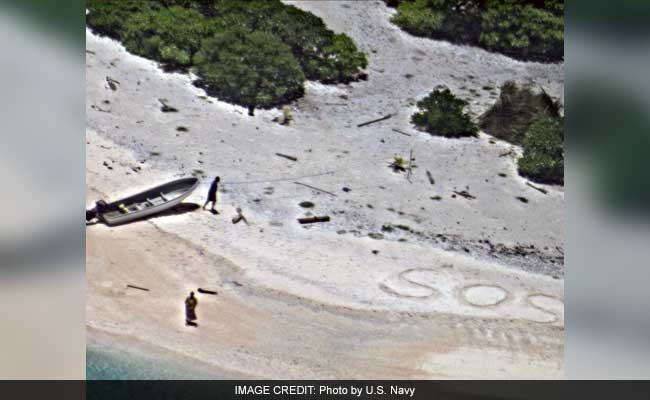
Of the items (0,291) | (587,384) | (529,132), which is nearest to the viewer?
(0,291)

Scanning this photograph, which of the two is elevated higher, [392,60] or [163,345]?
[392,60]

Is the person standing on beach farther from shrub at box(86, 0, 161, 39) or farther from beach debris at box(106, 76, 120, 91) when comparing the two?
shrub at box(86, 0, 161, 39)

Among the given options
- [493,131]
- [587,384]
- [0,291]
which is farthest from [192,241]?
[587,384]

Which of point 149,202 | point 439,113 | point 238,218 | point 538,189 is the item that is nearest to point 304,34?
point 439,113

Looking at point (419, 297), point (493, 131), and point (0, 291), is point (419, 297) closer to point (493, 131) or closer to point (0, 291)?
point (493, 131)

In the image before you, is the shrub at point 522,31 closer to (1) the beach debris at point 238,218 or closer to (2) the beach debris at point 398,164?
(2) the beach debris at point 398,164

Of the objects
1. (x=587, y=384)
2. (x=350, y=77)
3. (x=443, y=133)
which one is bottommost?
(x=587, y=384)
